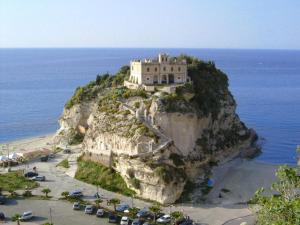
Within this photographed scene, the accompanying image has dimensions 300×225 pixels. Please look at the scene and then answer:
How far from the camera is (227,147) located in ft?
206

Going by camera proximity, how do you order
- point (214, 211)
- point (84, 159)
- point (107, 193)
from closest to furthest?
1. point (214, 211)
2. point (107, 193)
3. point (84, 159)

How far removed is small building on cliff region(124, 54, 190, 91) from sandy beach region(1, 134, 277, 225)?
12700mm

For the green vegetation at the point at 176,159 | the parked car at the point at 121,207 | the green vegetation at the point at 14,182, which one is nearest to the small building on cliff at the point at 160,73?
the green vegetation at the point at 176,159

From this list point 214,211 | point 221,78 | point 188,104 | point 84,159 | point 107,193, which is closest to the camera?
point 214,211

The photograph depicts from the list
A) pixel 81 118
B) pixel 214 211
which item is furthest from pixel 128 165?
pixel 81 118

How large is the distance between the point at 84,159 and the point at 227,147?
737 inches

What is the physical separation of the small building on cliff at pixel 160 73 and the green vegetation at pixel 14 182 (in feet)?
58.3

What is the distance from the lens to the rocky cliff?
2010 inches

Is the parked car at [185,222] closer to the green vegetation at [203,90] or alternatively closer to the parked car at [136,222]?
the parked car at [136,222]

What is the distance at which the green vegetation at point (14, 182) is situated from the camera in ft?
175

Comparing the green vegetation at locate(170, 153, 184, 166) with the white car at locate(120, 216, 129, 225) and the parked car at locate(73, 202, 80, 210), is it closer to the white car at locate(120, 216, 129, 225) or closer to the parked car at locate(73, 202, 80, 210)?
the white car at locate(120, 216, 129, 225)

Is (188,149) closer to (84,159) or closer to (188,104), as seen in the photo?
(188,104)

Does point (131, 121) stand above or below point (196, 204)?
above

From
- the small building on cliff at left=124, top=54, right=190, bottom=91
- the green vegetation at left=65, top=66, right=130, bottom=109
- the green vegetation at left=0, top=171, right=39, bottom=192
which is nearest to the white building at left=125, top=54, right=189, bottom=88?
the small building on cliff at left=124, top=54, right=190, bottom=91
